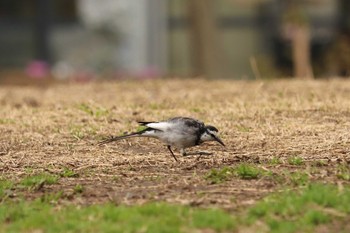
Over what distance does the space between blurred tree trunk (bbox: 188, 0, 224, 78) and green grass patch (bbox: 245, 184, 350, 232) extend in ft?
41.1

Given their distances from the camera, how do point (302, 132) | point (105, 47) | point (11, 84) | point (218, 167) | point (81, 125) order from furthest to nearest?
point (105, 47) < point (11, 84) < point (81, 125) < point (302, 132) < point (218, 167)

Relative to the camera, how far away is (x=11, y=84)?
1830 cm

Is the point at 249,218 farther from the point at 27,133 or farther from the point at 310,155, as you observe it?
the point at 27,133

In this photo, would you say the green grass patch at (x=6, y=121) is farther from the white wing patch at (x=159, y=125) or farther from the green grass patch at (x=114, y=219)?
the green grass patch at (x=114, y=219)

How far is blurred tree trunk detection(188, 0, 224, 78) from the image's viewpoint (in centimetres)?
2019

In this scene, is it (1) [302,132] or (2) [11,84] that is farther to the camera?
(2) [11,84]

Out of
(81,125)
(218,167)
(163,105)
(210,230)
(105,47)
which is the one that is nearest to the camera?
(210,230)

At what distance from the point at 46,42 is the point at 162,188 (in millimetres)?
15149

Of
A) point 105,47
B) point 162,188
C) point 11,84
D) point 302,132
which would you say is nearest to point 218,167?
point 162,188

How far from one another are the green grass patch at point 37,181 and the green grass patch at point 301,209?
170 centimetres

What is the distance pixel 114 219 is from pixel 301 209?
117 cm

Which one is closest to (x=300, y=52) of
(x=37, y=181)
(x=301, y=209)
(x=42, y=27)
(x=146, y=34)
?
(x=146, y=34)

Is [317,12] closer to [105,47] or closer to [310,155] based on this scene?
[105,47]

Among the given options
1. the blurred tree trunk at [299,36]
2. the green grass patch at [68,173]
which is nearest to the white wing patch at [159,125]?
the green grass patch at [68,173]
